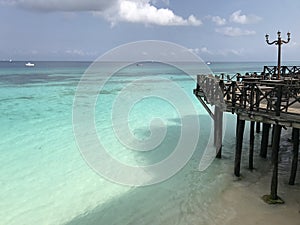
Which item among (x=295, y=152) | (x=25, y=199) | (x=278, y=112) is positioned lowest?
(x=25, y=199)

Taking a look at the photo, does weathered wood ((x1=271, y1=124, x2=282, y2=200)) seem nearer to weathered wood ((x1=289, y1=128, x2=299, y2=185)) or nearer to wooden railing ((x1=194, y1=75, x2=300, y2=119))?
wooden railing ((x1=194, y1=75, x2=300, y2=119))

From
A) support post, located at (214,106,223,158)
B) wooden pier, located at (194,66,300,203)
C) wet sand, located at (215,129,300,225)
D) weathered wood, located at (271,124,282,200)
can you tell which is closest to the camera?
wet sand, located at (215,129,300,225)

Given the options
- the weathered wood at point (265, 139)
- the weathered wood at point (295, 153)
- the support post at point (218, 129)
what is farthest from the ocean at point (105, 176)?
the weathered wood at point (295, 153)

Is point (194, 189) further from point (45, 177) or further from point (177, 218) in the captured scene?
point (45, 177)

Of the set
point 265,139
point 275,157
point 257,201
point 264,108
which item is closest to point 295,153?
point 275,157

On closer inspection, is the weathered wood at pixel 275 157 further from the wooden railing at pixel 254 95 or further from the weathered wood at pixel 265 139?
the weathered wood at pixel 265 139

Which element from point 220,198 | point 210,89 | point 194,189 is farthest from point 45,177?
point 210,89

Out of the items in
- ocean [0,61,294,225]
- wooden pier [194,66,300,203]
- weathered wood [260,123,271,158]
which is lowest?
ocean [0,61,294,225]

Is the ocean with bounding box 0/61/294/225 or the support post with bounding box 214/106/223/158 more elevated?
the support post with bounding box 214/106/223/158

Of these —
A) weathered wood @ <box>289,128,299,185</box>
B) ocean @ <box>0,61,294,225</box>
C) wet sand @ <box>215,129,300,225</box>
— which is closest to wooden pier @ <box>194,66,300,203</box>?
weathered wood @ <box>289,128,299,185</box>

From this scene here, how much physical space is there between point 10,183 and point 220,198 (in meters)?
8.18

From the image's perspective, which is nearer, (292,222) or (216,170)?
(292,222)

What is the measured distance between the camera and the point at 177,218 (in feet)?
29.2

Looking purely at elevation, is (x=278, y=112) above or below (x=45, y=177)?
above
